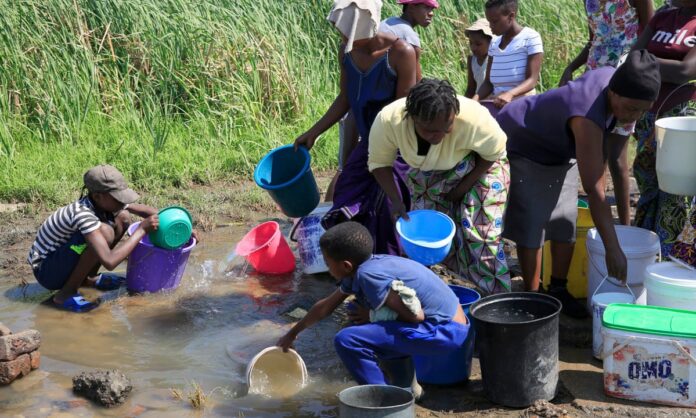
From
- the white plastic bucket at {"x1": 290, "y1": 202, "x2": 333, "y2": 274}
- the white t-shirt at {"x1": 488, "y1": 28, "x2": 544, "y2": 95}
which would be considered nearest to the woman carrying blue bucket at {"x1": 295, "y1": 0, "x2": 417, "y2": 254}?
the white plastic bucket at {"x1": 290, "y1": 202, "x2": 333, "y2": 274}

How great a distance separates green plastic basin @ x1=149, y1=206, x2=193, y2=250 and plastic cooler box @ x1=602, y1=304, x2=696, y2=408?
8.39 ft

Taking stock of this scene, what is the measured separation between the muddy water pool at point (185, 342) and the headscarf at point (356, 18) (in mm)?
1619

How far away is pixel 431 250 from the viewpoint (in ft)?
13.8

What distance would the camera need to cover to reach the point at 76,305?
215 inches

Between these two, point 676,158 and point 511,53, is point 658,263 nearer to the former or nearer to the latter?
point 676,158

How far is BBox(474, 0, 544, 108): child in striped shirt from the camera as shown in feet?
20.7

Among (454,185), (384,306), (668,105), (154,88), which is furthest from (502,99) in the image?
(154,88)

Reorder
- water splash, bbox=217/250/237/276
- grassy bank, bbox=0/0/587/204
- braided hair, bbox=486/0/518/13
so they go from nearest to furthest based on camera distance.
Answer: water splash, bbox=217/250/237/276 → braided hair, bbox=486/0/518/13 → grassy bank, bbox=0/0/587/204

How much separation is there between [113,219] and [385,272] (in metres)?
2.35

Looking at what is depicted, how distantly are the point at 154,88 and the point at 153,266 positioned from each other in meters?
3.35

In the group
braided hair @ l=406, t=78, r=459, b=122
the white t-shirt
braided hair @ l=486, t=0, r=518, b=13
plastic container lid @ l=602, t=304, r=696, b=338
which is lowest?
plastic container lid @ l=602, t=304, r=696, b=338

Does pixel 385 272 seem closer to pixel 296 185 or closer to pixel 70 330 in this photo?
pixel 296 185

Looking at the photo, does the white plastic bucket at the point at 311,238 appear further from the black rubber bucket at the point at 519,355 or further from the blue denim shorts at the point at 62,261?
the black rubber bucket at the point at 519,355

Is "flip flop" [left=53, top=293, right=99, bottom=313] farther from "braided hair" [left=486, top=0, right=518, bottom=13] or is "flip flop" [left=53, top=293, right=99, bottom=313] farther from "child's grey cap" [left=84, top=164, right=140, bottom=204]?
"braided hair" [left=486, top=0, right=518, bottom=13]
